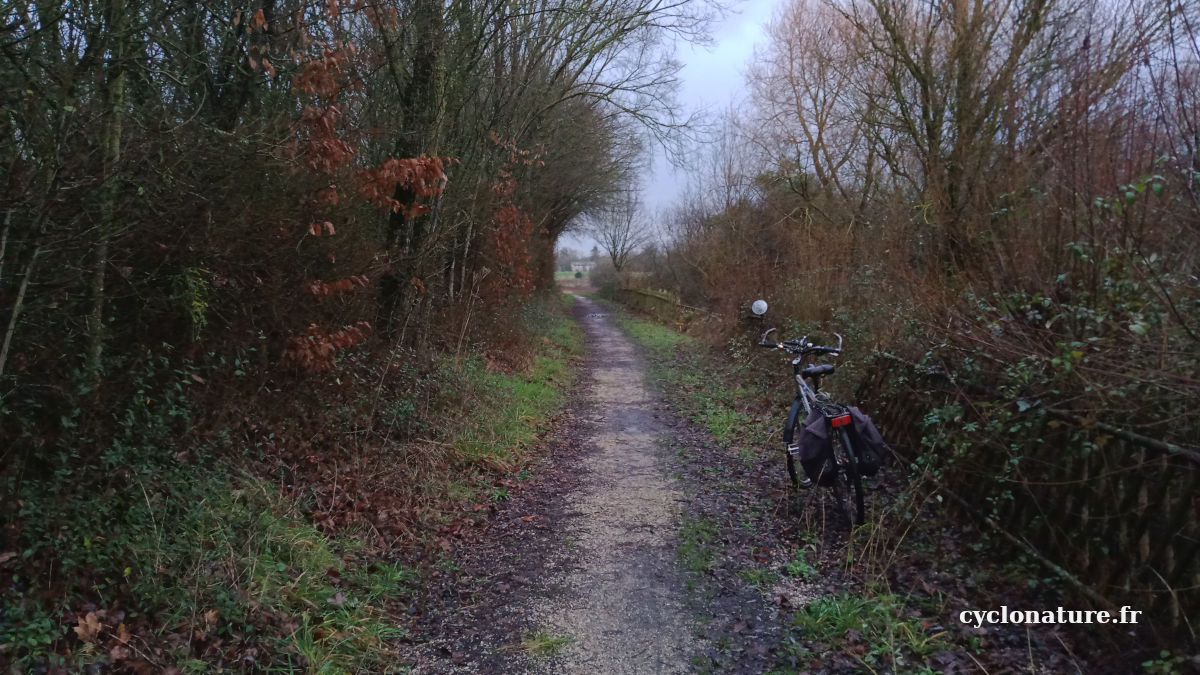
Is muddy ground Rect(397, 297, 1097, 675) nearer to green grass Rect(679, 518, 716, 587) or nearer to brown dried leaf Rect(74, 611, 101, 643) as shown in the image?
green grass Rect(679, 518, 716, 587)

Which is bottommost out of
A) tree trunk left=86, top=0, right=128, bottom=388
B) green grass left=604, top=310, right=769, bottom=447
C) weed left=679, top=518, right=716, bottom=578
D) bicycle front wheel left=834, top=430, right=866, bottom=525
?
weed left=679, top=518, right=716, bottom=578

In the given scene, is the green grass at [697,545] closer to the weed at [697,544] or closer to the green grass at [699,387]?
the weed at [697,544]

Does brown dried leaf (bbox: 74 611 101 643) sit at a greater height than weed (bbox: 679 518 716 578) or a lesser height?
greater

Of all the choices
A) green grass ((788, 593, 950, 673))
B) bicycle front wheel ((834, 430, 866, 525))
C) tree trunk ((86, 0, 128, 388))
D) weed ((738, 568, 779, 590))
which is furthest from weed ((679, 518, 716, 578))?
tree trunk ((86, 0, 128, 388))

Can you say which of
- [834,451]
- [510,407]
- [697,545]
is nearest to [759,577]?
[697,545]

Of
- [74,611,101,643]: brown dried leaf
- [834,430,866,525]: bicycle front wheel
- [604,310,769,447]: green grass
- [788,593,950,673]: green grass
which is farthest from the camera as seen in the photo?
[604,310,769,447]: green grass

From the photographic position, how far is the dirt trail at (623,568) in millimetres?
3660

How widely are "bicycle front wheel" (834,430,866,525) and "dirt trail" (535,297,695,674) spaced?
1.36 metres

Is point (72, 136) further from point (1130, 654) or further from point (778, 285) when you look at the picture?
point (778, 285)

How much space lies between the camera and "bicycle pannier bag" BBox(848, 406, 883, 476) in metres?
4.88

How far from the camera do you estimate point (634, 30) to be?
1238 centimetres

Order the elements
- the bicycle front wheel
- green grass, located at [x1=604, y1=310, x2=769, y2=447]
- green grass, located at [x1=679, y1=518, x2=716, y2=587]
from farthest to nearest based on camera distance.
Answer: green grass, located at [x1=604, y1=310, x2=769, y2=447] < the bicycle front wheel < green grass, located at [x1=679, y1=518, x2=716, y2=587]

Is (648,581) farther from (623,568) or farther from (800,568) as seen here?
(800,568)

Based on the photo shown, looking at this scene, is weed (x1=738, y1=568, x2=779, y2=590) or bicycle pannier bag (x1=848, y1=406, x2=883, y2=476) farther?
bicycle pannier bag (x1=848, y1=406, x2=883, y2=476)
